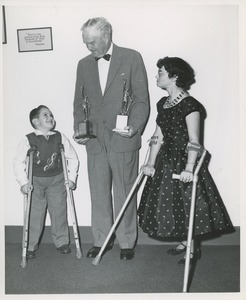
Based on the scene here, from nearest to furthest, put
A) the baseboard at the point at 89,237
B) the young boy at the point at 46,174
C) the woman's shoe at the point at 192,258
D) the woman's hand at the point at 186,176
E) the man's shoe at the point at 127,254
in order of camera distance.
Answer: the woman's hand at the point at 186,176, the woman's shoe at the point at 192,258, the man's shoe at the point at 127,254, the young boy at the point at 46,174, the baseboard at the point at 89,237

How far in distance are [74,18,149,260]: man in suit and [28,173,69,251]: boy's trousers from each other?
0.25 metres

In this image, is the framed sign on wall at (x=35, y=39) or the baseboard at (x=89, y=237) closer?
the framed sign on wall at (x=35, y=39)

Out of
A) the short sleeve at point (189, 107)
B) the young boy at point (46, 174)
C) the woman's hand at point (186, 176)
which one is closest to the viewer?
the woman's hand at point (186, 176)

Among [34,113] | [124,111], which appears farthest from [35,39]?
[124,111]

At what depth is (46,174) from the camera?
9.41 feet

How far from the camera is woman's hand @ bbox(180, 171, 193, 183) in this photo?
2379mm

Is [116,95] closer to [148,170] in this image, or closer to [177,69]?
[177,69]

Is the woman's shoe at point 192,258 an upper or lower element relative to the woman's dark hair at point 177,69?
lower

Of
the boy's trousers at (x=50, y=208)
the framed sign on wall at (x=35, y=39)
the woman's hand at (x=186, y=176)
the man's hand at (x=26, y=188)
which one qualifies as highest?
the framed sign on wall at (x=35, y=39)

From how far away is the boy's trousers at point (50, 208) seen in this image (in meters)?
2.88

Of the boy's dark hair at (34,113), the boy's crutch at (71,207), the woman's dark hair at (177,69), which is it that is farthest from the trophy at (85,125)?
the woman's dark hair at (177,69)

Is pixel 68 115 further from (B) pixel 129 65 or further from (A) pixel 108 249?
(A) pixel 108 249

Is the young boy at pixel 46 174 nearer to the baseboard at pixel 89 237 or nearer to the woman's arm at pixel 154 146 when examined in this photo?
the baseboard at pixel 89 237

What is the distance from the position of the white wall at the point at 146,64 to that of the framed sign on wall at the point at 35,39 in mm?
37
